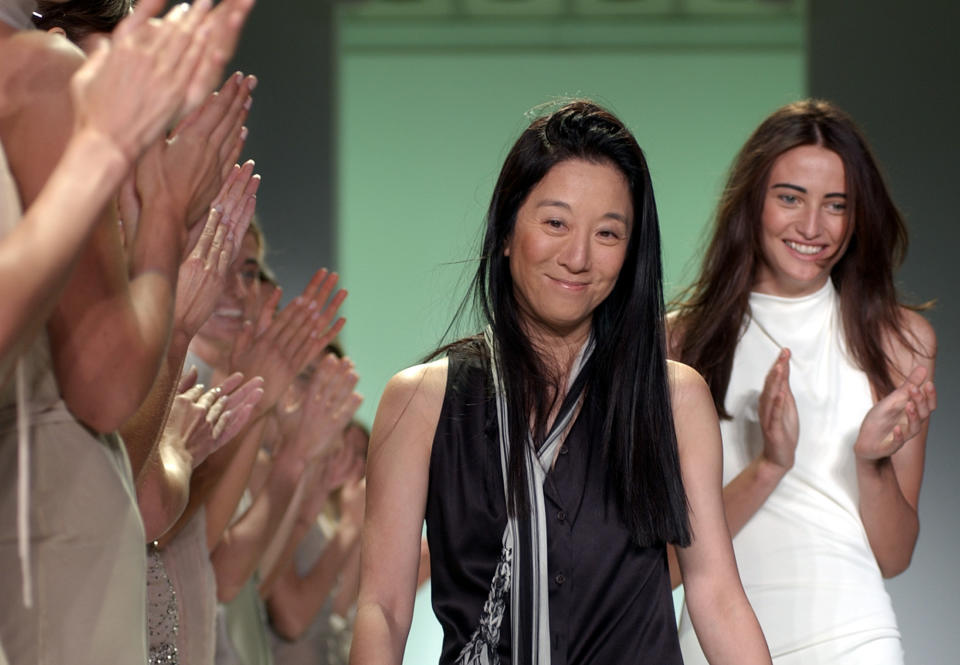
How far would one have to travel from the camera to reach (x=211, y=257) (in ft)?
7.36

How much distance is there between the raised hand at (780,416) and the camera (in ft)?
10.2

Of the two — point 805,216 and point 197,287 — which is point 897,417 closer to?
point 805,216

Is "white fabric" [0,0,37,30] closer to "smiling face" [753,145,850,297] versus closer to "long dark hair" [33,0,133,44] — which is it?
"long dark hair" [33,0,133,44]

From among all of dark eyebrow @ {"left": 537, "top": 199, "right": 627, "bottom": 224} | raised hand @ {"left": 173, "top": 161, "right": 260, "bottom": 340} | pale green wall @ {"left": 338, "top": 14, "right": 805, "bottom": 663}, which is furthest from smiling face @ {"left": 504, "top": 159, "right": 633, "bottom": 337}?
pale green wall @ {"left": 338, "top": 14, "right": 805, "bottom": 663}

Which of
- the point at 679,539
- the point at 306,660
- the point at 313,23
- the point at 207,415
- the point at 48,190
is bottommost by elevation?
the point at 306,660

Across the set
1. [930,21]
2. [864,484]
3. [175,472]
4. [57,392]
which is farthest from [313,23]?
[57,392]

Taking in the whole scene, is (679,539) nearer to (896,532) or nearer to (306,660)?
(896,532)

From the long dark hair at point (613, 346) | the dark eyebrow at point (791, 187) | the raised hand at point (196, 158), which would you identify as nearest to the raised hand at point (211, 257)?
the raised hand at point (196, 158)

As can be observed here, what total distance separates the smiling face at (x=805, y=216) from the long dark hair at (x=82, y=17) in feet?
5.68

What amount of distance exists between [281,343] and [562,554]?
1.14 metres

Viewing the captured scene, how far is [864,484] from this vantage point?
3207 millimetres

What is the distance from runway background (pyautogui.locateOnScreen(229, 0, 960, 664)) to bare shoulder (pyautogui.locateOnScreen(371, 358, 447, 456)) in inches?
138

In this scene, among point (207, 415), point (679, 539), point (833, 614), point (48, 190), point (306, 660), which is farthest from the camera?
point (306, 660)

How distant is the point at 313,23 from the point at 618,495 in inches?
156
